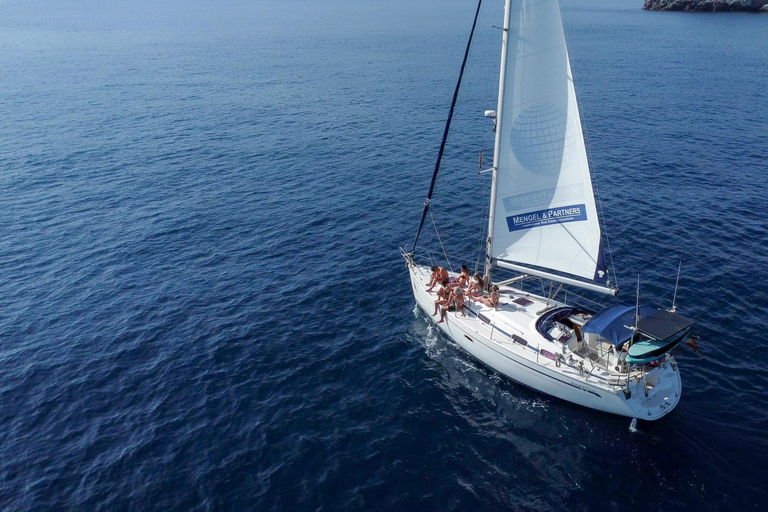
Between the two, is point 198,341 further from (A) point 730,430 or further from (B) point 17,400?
(A) point 730,430

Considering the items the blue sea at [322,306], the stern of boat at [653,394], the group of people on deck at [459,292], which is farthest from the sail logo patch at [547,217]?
the blue sea at [322,306]

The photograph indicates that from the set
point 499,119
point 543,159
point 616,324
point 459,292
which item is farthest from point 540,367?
point 499,119

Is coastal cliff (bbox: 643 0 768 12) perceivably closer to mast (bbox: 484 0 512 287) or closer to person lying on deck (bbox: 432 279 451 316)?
mast (bbox: 484 0 512 287)

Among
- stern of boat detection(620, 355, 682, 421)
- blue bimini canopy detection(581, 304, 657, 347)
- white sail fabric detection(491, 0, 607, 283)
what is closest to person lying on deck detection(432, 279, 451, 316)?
white sail fabric detection(491, 0, 607, 283)

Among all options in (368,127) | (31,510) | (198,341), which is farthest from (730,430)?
(368,127)

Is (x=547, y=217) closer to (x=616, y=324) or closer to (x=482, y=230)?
(x=616, y=324)

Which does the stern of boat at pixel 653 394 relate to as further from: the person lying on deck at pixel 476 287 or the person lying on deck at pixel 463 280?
the person lying on deck at pixel 463 280
